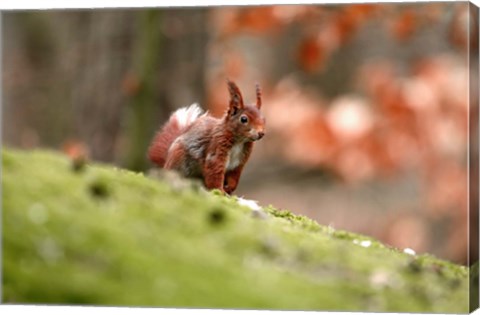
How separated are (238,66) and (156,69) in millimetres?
1408

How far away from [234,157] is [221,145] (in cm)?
8

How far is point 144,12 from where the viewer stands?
287 inches

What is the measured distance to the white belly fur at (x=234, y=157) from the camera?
5.11 m

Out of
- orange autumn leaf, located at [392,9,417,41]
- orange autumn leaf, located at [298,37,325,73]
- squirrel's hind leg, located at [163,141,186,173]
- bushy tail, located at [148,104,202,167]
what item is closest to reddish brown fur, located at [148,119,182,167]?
bushy tail, located at [148,104,202,167]

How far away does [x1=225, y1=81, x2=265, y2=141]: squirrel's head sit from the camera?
16.5 ft

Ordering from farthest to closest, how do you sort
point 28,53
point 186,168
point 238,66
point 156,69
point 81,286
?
point 28,53 < point 238,66 < point 156,69 < point 186,168 < point 81,286

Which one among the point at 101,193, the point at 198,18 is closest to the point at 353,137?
the point at 198,18

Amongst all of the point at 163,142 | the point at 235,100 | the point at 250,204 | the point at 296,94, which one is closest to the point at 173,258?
the point at 250,204

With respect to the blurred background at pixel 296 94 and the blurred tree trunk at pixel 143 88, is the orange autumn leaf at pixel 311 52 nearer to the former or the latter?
the blurred background at pixel 296 94

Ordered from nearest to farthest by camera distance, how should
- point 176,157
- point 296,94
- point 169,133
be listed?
point 176,157 → point 169,133 → point 296,94

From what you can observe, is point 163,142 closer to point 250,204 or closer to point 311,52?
point 250,204

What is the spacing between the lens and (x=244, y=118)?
16.6 feet

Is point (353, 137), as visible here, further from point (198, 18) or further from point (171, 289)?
point (171, 289)

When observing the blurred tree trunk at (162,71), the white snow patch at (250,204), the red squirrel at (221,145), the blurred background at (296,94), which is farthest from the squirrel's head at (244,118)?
the blurred tree trunk at (162,71)
